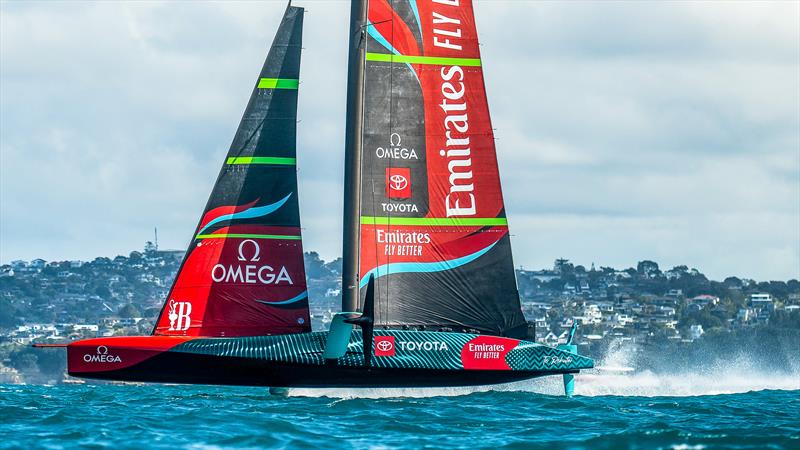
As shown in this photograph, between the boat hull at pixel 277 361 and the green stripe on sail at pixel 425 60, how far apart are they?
5.54 metres

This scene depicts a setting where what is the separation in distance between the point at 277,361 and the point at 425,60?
22.8 ft

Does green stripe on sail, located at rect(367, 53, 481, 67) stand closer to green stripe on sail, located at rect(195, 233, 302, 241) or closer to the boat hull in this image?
green stripe on sail, located at rect(195, 233, 302, 241)

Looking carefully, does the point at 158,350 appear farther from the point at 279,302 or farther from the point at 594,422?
the point at 594,422

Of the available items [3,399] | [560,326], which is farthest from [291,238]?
[560,326]

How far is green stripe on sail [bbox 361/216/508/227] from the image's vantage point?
106ft

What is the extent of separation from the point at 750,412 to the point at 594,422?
13.4 feet

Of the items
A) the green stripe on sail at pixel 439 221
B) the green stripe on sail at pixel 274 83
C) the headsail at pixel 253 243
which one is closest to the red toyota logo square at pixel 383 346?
the headsail at pixel 253 243

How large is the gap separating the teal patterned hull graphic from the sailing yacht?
4 centimetres

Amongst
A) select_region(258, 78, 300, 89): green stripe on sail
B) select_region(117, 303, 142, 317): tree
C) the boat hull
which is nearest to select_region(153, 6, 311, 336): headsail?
A: select_region(258, 78, 300, 89): green stripe on sail

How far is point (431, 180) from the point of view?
32.9 m

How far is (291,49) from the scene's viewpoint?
34.0 metres

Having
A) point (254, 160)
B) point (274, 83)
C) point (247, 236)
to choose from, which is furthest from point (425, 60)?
point (247, 236)

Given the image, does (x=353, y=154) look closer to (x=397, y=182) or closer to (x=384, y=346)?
(x=397, y=182)

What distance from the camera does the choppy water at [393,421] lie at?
931 inches
